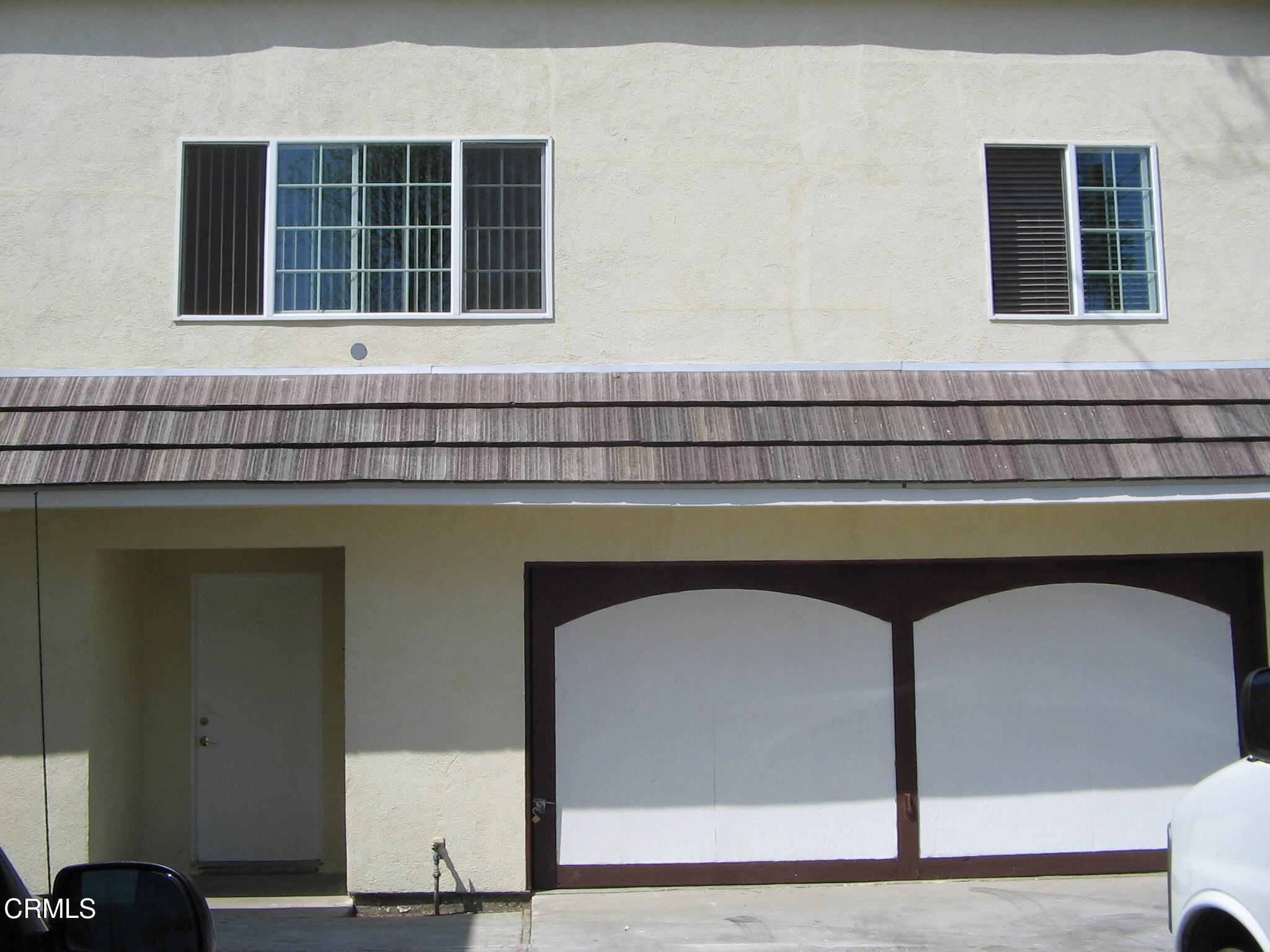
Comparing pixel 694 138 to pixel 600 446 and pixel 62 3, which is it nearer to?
pixel 600 446

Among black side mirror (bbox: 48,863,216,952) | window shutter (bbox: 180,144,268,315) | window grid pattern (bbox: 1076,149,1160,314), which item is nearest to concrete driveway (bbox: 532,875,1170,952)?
black side mirror (bbox: 48,863,216,952)

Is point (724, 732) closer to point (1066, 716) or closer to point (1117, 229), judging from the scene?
point (1066, 716)

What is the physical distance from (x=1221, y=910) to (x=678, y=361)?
176 inches

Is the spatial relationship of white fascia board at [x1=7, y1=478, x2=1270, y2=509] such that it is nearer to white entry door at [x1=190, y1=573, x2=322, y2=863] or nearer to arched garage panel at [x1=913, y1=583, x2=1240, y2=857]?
arched garage panel at [x1=913, y1=583, x2=1240, y2=857]

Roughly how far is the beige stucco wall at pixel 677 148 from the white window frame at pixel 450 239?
0.06 meters

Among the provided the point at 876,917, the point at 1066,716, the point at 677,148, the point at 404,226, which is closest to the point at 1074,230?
the point at 677,148

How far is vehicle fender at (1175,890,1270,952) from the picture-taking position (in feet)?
12.8

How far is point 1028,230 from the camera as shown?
773 cm

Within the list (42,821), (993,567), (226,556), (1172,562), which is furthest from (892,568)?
(42,821)

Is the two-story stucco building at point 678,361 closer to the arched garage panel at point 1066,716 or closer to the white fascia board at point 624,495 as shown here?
the arched garage panel at point 1066,716

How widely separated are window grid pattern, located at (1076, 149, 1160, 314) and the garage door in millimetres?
1868

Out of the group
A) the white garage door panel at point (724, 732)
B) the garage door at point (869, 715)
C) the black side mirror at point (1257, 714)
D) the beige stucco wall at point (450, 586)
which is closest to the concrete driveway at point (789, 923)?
the garage door at point (869, 715)

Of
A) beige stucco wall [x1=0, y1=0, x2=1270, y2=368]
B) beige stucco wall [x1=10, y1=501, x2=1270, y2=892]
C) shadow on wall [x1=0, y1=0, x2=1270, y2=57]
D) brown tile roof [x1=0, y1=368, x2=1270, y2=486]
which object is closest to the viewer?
brown tile roof [x1=0, y1=368, x2=1270, y2=486]

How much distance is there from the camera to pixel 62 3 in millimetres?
7520
